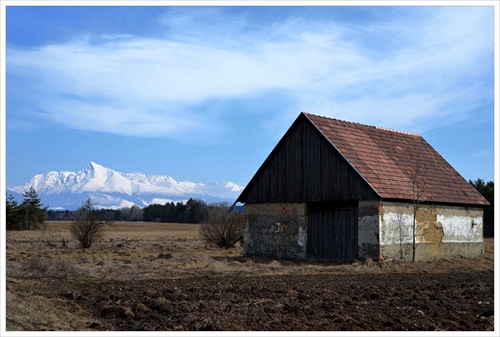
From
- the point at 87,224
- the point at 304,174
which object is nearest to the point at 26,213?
the point at 87,224

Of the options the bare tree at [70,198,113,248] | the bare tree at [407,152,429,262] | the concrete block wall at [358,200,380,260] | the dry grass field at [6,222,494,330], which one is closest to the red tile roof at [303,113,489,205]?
the bare tree at [407,152,429,262]

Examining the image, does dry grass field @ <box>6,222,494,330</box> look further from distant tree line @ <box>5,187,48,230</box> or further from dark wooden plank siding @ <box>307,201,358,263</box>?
distant tree line @ <box>5,187,48,230</box>

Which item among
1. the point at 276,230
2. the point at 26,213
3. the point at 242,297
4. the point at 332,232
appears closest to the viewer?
the point at 242,297

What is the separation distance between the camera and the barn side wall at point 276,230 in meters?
23.9

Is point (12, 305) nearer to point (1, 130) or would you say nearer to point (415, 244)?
point (1, 130)

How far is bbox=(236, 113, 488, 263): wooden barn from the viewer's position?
22188mm

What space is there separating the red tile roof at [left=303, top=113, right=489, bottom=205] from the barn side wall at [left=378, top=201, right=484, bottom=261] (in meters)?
0.48

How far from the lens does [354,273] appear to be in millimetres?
19094

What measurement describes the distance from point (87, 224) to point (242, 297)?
20.3 metres

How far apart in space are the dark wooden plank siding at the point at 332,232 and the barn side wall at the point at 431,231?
1225 mm

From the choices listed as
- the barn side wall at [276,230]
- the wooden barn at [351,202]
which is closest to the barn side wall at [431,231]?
the wooden barn at [351,202]

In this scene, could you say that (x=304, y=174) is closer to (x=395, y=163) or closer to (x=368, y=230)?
(x=368, y=230)

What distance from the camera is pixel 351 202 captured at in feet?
74.3

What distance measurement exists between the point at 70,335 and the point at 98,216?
939 inches
